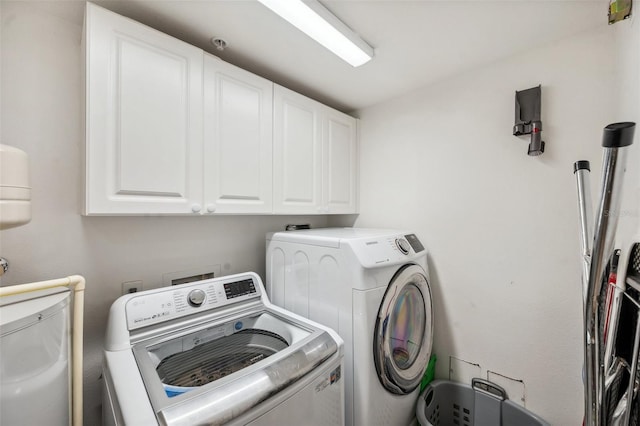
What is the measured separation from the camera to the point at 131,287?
4.46ft

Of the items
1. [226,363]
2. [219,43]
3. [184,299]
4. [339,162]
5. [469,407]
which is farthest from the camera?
[339,162]

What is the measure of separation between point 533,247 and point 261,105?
1852 millimetres

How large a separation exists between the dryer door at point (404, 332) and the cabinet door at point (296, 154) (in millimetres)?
818

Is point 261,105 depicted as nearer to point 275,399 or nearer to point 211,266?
point 211,266

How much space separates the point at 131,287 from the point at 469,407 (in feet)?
7.26

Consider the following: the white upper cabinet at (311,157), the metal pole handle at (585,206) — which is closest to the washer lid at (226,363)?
the white upper cabinet at (311,157)

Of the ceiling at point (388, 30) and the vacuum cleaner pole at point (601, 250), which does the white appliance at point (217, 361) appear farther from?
the ceiling at point (388, 30)

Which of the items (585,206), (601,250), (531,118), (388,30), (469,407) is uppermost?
(388,30)

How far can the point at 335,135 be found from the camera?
2.06 metres

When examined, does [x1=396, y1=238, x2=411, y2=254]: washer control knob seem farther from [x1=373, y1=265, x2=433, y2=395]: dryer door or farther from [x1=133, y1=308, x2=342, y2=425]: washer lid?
[x1=133, y1=308, x2=342, y2=425]: washer lid

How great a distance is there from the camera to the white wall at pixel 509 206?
1356 mm

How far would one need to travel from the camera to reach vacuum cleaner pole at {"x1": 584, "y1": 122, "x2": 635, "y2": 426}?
0.55 meters

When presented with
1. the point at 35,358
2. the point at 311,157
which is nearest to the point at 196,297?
the point at 35,358

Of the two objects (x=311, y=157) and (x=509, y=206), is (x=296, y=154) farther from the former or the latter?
(x=509, y=206)
